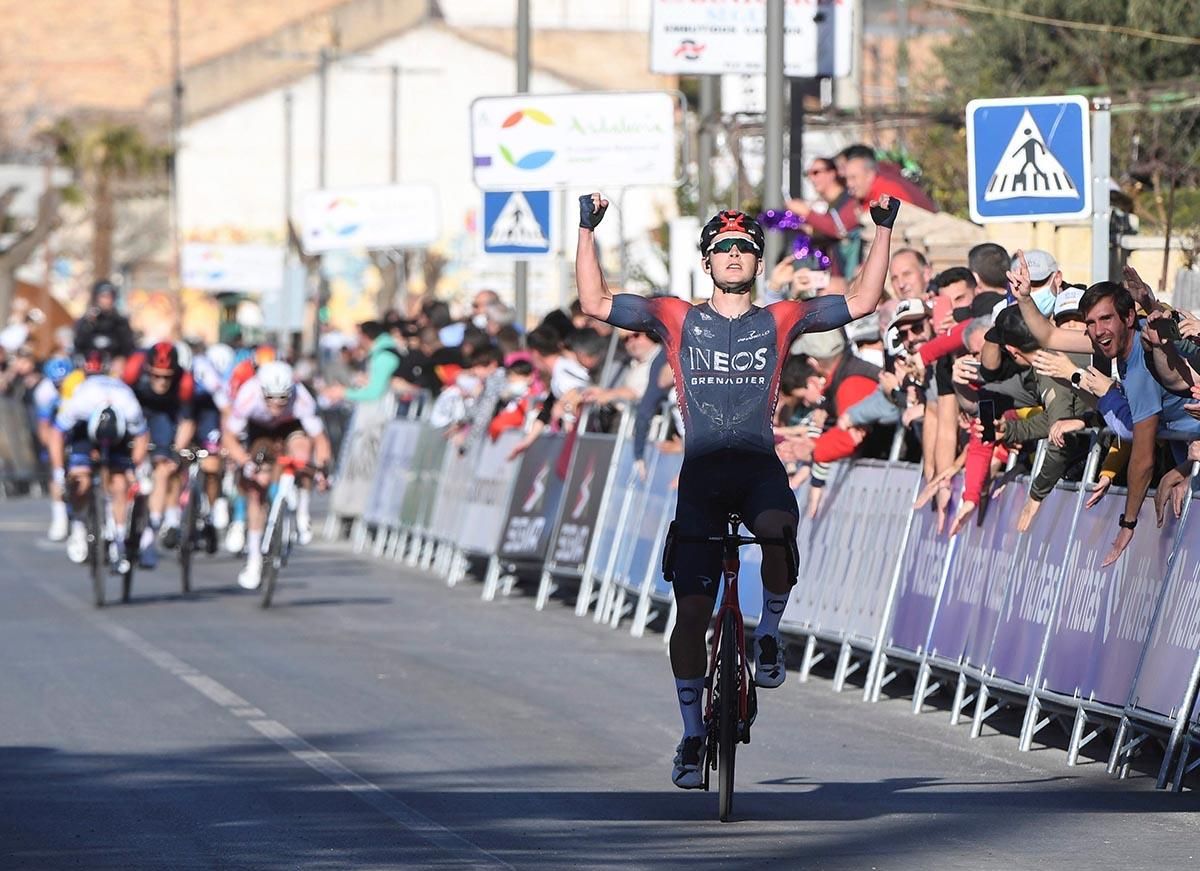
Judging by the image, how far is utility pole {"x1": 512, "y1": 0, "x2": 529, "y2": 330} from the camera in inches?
1029

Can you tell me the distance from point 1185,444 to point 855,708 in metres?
2.98

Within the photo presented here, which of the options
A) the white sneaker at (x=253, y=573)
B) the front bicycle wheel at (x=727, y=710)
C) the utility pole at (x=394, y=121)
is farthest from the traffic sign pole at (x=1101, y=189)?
the utility pole at (x=394, y=121)

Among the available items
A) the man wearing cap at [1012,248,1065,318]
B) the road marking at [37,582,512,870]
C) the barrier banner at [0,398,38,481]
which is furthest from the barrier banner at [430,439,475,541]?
the barrier banner at [0,398,38,481]

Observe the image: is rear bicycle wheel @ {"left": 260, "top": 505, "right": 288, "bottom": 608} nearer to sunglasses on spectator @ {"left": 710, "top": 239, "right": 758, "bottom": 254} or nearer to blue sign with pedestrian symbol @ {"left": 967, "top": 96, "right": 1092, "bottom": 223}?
blue sign with pedestrian symbol @ {"left": 967, "top": 96, "right": 1092, "bottom": 223}

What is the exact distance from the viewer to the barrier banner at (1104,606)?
1127 centimetres

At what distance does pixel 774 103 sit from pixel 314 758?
8146mm

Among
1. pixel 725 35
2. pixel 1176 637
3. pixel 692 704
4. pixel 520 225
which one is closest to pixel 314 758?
pixel 692 704

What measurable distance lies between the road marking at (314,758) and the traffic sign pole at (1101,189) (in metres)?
5.18

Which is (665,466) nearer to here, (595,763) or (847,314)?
(595,763)

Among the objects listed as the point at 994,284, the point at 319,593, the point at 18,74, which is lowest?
the point at 319,593

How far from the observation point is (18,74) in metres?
105

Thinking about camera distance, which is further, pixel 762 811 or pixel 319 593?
pixel 319 593

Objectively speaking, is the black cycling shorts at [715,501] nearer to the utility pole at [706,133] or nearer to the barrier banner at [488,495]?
the barrier banner at [488,495]

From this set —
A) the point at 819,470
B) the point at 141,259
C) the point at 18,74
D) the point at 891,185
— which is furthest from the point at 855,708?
the point at 18,74
